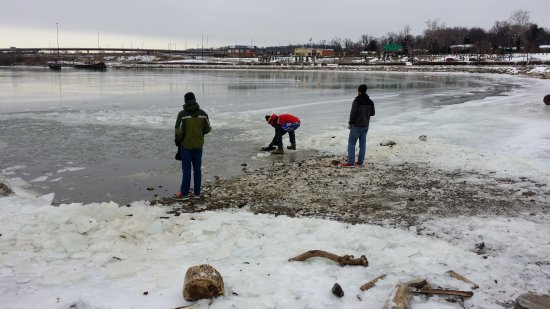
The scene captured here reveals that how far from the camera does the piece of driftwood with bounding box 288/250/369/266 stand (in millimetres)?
5266

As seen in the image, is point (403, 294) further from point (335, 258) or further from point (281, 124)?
point (281, 124)

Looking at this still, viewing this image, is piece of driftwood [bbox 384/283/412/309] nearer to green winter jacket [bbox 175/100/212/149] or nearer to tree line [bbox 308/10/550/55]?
green winter jacket [bbox 175/100/212/149]

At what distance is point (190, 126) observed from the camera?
8.16 metres

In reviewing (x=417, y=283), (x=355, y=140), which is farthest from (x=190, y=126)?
(x=417, y=283)

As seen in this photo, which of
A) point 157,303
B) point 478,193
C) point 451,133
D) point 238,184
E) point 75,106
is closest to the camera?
point 157,303

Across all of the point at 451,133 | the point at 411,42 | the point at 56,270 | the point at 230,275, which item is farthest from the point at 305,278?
Result: the point at 411,42

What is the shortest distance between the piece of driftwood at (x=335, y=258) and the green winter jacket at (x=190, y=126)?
364cm

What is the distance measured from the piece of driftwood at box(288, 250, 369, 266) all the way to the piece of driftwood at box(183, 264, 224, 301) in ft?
3.85

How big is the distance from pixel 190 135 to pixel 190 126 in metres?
0.17

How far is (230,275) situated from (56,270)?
2000mm

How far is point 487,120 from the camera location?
55.7 ft

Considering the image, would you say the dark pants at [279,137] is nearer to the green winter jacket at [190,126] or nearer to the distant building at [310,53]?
the green winter jacket at [190,126]

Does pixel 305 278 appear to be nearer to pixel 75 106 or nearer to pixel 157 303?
pixel 157 303

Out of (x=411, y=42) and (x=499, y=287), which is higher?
(x=411, y=42)
